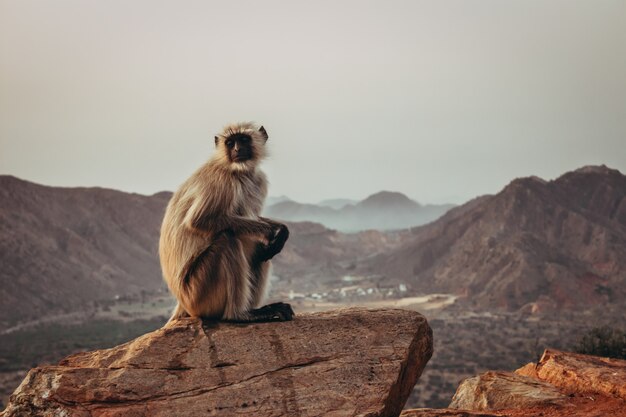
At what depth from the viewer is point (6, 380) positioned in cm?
3512

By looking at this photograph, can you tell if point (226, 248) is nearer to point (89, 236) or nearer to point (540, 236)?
point (540, 236)

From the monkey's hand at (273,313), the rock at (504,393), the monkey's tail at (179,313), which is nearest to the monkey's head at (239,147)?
the monkey's hand at (273,313)

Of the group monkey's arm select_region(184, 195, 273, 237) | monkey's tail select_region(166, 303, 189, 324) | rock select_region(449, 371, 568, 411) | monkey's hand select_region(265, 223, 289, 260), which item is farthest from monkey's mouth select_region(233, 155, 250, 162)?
rock select_region(449, 371, 568, 411)

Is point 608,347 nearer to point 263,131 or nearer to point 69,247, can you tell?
point 263,131

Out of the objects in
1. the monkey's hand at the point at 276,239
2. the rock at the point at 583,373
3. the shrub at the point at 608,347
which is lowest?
the shrub at the point at 608,347

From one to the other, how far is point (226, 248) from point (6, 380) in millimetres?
33407

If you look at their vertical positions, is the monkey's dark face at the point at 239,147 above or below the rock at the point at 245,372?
above

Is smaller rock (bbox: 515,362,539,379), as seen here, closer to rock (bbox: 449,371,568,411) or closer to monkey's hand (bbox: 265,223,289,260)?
rock (bbox: 449,371,568,411)

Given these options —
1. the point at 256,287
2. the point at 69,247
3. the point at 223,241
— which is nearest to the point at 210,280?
the point at 223,241

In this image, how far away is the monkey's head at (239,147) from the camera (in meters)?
8.03

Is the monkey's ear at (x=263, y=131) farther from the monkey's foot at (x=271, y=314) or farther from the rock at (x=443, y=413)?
the rock at (x=443, y=413)

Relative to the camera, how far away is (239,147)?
805 cm

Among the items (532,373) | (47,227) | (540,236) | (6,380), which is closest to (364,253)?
(540,236)

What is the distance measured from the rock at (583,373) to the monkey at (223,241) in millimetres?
4366
